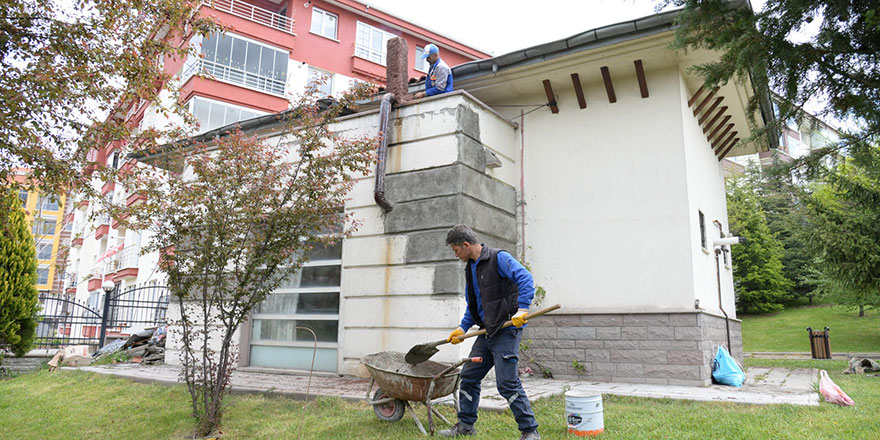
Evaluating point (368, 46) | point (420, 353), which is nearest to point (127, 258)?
point (368, 46)

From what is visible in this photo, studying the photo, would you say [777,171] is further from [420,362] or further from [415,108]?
[415,108]

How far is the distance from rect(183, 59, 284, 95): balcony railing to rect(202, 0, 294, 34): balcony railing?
7.49 ft

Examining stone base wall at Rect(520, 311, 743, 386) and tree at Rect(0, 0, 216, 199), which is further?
stone base wall at Rect(520, 311, 743, 386)

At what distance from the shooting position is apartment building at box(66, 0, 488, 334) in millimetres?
21797

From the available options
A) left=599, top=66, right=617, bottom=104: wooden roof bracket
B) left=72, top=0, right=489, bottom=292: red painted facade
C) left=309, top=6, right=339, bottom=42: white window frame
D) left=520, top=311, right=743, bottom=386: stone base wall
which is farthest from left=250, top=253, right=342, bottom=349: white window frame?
left=309, top=6, right=339, bottom=42: white window frame

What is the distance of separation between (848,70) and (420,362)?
4424 millimetres

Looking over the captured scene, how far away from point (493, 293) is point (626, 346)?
439 centimetres

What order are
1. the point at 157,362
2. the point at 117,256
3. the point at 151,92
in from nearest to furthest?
1. the point at 151,92
2. the point at 157,362
3. the point at 117,256

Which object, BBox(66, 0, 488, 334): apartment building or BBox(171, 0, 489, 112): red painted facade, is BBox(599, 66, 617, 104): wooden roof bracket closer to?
BBox(66, 0, 488, 334): apartment building

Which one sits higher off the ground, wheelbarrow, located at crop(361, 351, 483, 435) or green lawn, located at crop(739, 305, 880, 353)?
green lawn, located at crop(739, 305, 880, 353)

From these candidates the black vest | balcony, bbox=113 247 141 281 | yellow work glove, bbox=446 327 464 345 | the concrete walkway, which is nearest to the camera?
the black vest

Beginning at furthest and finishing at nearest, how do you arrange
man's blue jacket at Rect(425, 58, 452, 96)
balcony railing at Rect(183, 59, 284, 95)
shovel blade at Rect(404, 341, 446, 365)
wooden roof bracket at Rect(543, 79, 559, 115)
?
balcony railing at Rect(183, 59, 284, 95) < wooden roof bracket at Rect(543, 79, 559, 115) < man's blue jacket at Rect(425, 58, 452, 96) < shovel blade at Rect(404, 341, 446, 365)

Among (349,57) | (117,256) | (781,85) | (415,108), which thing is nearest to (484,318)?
(781,85)

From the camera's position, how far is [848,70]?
3.37m
